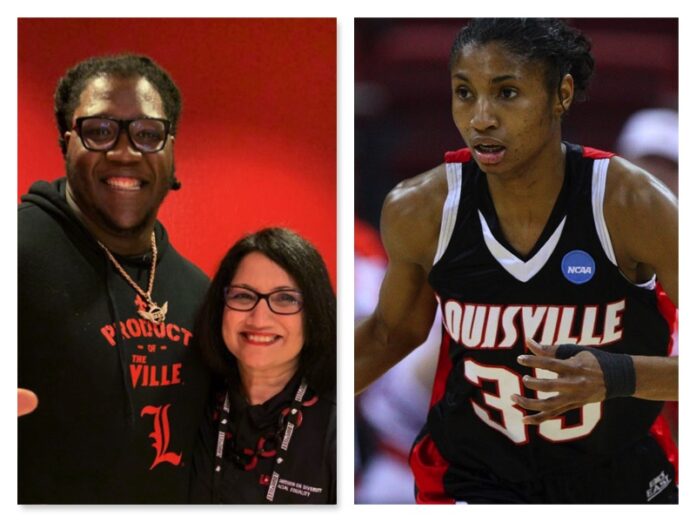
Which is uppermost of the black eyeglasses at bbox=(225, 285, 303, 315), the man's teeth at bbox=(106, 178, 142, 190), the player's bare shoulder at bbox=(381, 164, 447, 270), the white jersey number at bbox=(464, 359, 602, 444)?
the man's teeth at bbox=(106, 178, 142, 190)

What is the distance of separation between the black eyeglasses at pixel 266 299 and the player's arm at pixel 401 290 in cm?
19

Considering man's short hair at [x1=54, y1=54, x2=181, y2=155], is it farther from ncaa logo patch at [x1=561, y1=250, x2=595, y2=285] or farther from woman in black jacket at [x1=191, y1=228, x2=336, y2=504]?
ncaa logo patch at [x1=561, y1=250, x2=595, y2=285]

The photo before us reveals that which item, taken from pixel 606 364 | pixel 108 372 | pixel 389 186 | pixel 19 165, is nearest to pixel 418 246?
pixel 389 186

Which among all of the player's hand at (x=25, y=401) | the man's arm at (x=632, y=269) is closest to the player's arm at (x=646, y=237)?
the man's arm at (x=632, y=269)

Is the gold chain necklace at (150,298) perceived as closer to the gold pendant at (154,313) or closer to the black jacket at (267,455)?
the gold pendant at (154,313)

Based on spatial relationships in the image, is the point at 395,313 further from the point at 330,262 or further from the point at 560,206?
the point at 560,206

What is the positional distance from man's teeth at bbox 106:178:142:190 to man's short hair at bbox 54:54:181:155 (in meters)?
0.15

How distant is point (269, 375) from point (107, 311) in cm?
45

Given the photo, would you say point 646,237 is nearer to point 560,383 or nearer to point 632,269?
point 632,269

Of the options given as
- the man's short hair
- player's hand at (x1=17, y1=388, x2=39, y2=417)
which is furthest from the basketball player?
player's hand at (x1=17, y1=388, x2=39, y2=417)

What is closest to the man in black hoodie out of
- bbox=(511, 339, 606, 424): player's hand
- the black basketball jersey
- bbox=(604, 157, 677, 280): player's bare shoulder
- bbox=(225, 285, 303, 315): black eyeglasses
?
bbox=(225, 285, 303, 315): black eyeglasses

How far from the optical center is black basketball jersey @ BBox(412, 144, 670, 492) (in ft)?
7.80

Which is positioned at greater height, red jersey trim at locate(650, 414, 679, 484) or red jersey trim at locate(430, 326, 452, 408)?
red jersey trim at locate(430, 326, 452, 408)

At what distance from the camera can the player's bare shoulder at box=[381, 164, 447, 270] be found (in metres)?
2.45
